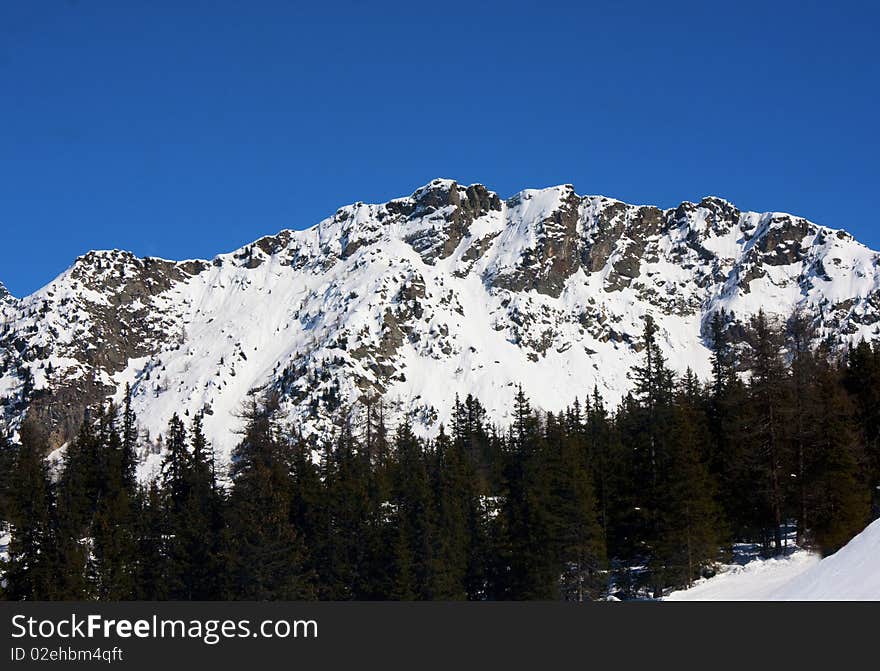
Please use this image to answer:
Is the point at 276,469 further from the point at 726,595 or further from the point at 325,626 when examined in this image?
the point at 325,626

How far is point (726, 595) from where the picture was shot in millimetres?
30250

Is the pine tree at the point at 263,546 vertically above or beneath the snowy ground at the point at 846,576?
above

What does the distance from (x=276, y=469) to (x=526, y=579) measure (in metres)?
15.5

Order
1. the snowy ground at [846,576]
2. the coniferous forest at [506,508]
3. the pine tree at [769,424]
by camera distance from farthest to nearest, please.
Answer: the coniferous forest at [506,508]
the pine tree at [769,424]
the snowy ground at [846,576]

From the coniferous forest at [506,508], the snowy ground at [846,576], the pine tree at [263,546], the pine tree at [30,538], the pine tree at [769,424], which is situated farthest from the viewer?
the pine tree at [263,546]

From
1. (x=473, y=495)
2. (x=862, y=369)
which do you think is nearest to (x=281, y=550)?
(x=473, y=495)

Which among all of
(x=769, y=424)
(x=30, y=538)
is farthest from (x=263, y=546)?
(x=769, y=424)

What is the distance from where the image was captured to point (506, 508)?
51344 millimetres

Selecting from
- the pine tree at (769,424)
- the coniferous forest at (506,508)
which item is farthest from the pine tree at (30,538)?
the pine tree at (769,424)

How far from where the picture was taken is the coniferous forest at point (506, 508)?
39969 millimetres

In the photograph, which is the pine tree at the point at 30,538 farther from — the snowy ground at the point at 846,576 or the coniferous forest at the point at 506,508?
the snowy ground at the point at 846,576

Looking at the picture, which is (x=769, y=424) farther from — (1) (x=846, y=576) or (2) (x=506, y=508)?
(1) (x=846, y=576)

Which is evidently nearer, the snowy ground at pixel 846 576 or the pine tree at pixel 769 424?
the snowy ground at pixel 846 576

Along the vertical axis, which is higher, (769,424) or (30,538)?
(769,424)
